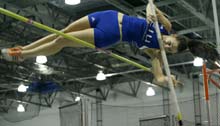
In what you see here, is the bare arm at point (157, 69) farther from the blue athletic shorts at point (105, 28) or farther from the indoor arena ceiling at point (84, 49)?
the indoor arena ceiling at point (84, 49)

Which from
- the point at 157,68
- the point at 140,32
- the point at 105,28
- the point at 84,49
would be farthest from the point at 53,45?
the point at 84,49

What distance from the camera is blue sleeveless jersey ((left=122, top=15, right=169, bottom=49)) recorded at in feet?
15.7

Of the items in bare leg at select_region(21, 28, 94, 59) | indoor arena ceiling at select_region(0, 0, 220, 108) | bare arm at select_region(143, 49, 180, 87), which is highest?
indoor arena ceiling at select_region(0, 0, 220, 108)

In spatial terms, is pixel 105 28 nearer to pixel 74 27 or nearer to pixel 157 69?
pixel 74 27

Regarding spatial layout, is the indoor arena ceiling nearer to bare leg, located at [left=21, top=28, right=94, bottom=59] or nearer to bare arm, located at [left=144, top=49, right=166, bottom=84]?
bare arm, located at [left=144, top=49, right=166, bottom=84]

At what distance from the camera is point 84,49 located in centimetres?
1288

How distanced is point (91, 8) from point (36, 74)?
5943 mm

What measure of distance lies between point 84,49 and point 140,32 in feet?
26.7

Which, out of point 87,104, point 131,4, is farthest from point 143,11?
point 87,104

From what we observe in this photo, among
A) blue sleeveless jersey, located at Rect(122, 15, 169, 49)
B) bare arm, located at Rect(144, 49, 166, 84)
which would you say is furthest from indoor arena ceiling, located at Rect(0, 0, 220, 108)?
blue sleeveless jersey, located at Rect(122, 15, 169, 49)

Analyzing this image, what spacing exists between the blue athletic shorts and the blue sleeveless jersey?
93mm

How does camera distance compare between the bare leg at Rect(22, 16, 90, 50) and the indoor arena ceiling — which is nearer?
the bare leg at Rect(22, 16, 90, 50)

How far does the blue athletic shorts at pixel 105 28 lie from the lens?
4.84m

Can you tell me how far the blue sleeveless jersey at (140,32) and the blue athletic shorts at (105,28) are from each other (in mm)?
93
